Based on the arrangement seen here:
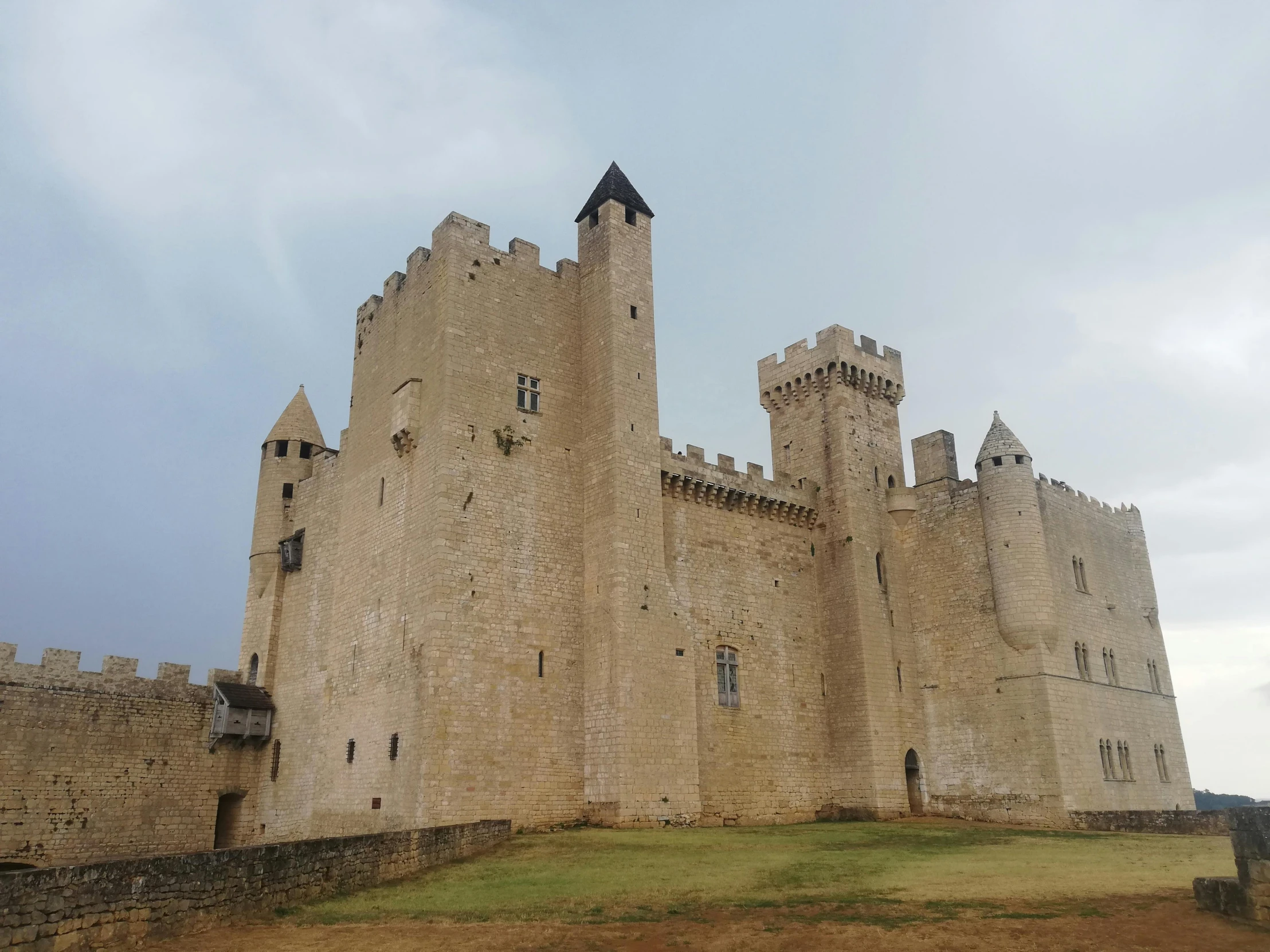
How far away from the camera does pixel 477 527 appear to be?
856 inches

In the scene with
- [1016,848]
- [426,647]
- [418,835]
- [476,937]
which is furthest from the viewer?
[426,647]

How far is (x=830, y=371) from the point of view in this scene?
98.0ft

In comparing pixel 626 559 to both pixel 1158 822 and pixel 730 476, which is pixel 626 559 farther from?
pixel 1158 822

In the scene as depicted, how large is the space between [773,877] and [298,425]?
75.9 ft

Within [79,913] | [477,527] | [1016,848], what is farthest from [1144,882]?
[477,527]

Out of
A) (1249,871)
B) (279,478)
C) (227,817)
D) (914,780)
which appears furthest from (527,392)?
(1249,871)

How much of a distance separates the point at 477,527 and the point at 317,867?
33.4ft

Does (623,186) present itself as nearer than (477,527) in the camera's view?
No

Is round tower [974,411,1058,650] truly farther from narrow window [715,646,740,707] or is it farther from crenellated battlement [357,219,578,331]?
crenellated battlement [357,219,578,331]

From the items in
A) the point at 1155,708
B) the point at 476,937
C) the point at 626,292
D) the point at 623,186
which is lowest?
the point at 476,937

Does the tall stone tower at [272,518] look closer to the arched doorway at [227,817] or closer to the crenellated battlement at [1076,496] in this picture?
the arched doorway at [227,817]

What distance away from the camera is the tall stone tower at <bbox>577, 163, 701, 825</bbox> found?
2134 cm

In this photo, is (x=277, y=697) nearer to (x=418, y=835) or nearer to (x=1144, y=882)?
(x=418, y=835)

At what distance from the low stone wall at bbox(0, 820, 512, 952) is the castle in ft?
20.4
